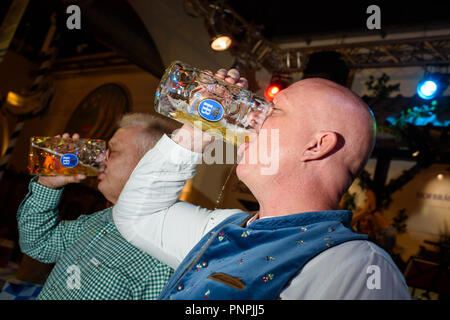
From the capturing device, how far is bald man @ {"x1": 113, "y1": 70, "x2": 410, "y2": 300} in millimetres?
467

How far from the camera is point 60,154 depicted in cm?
107

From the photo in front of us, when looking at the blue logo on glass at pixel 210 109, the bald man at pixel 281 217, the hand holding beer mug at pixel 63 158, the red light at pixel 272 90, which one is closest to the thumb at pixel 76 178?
the hand holding beer mug at pixel 63 158

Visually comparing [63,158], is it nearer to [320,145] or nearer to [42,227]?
[42,227]

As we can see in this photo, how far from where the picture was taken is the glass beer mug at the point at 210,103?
790 mm

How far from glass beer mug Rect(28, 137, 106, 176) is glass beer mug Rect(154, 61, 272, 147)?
439mm

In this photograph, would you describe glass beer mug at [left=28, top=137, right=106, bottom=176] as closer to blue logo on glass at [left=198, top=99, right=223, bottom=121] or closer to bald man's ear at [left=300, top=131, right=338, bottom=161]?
blue logo on glass at [left=198, top=99, right=223, bottom=121]

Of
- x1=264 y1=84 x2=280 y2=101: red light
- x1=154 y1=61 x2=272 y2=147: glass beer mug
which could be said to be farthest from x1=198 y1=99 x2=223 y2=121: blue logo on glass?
x1=264 y1=84 x2=280 y2=101: red light

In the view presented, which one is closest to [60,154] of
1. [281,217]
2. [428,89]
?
[281,217]

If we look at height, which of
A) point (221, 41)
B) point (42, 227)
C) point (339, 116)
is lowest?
point (42, 227)

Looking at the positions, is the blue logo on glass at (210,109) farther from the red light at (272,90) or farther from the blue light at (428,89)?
the blue light at (428,89)

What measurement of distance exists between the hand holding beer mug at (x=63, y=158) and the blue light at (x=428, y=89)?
142 inches

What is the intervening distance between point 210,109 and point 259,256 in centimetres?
42
